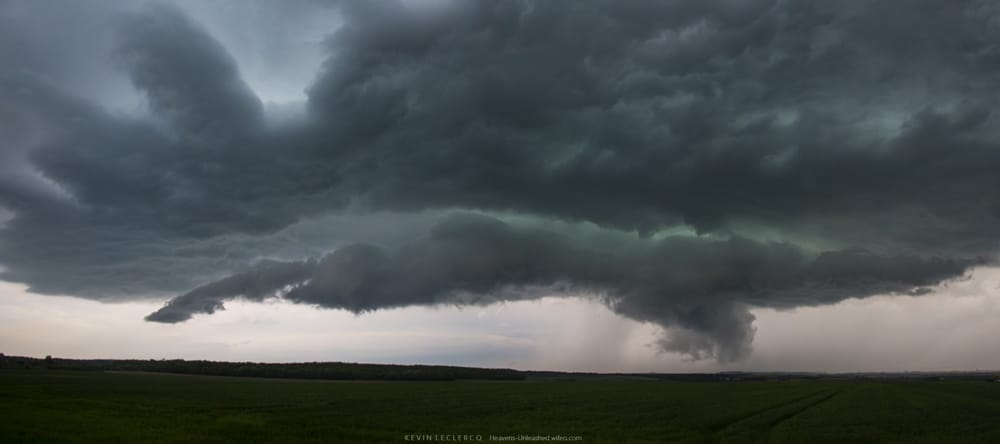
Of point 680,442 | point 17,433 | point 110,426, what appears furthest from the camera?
point 110,426

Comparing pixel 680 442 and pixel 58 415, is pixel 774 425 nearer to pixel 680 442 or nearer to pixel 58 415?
pixel 680 442

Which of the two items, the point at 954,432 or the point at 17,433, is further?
the point at 954,432

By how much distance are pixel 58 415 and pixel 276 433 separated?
21.5 meters

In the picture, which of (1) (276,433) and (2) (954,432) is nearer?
(1) (276,433)

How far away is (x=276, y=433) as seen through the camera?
1702 inches

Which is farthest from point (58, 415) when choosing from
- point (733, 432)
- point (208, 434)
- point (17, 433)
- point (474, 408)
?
point (733, 432)

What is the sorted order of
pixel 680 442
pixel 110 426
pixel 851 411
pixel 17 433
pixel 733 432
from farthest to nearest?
pixel 851 411, pixel 733 432, pixel 110 426, pixel 680 442, pixel 17 433

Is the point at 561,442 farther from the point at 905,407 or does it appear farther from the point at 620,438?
the point at 905,407

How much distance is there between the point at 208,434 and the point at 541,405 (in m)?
42.1

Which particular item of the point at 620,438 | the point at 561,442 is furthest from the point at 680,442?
the point at 561,442

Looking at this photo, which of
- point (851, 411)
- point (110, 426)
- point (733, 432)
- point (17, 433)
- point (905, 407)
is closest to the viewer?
point (17, 433)

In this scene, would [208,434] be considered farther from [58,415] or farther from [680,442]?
[680,442]

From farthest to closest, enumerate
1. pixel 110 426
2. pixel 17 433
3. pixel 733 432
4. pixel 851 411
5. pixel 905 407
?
pixel 905 407 → pixel 851 411 → pixel 733 432 → pixel 110 426 → pixel 17 433

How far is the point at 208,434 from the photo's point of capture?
42.0 metres
